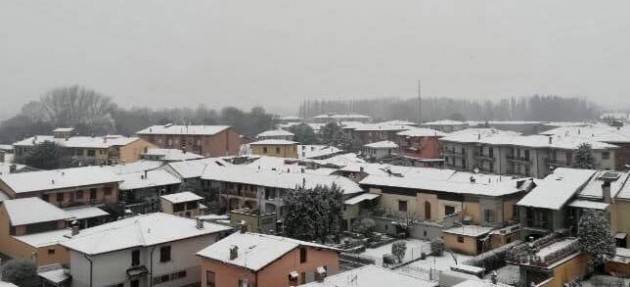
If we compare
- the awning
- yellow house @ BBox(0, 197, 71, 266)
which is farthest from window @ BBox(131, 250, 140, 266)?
A: the awning

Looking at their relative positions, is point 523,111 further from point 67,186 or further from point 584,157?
point 67,186

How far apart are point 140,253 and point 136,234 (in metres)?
1.10

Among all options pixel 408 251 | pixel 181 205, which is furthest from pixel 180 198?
pixel 408 251

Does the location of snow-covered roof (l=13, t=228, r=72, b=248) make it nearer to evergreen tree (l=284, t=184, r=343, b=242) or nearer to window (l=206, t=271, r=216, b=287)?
window (l=206, t=271, r=216, b=287)

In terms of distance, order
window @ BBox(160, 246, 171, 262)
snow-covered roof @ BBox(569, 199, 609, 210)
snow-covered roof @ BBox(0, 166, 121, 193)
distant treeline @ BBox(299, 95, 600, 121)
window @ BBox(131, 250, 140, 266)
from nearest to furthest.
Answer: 1. window @ BBox(131, 250, 140, 266)
2. window @ BBox(160, 246, 171, 262)
3. snow-covered roof @ BBox(569, 199, 609, 210)
4. snow-covered roof @ BBox(0, 166, 121, 193)
5. distant treeline @ BBox(299, 95, 600, 121)

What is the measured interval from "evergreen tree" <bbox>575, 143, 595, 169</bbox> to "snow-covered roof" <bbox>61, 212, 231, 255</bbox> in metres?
32.8

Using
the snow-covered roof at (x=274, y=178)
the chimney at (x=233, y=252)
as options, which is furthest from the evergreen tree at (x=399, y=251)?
the chimney at (x=233, y=252)

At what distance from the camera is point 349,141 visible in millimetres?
81938

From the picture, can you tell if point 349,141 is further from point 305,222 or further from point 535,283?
point 535,283

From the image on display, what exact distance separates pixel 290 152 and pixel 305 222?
117 ft

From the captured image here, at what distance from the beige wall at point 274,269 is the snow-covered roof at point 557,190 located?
12402 mm

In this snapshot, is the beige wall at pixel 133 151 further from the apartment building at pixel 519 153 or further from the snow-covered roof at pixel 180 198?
the apartment building at pixel 519 153

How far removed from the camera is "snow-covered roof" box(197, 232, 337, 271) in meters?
21.0

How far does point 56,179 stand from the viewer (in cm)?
3750
